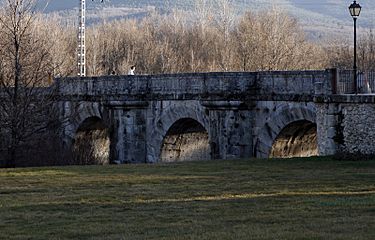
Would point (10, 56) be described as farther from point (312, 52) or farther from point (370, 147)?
point (312, 52)

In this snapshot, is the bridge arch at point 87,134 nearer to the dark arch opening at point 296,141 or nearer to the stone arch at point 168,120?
the stone arch at point 168,120

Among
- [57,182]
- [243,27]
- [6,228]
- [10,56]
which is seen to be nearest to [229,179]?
[57,182]

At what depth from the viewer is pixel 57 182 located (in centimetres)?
2286

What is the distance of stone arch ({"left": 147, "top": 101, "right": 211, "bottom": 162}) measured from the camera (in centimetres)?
3412

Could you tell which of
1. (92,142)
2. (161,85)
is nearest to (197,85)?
(161,85)

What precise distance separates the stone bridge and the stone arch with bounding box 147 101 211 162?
35mm

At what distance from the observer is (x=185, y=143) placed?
127ft

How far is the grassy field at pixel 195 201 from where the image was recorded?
14.3 meters

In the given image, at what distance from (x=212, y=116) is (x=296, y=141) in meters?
2.97

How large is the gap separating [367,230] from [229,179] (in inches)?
342

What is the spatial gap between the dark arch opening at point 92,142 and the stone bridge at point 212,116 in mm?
62

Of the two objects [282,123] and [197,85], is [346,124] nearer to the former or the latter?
[282,123]

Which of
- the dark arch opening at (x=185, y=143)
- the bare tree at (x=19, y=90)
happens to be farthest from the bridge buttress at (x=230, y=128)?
the bare tree at (x=19, y=90)

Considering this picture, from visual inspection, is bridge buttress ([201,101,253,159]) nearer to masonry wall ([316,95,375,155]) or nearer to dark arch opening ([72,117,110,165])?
masonry wall ([316,95,375,155])
